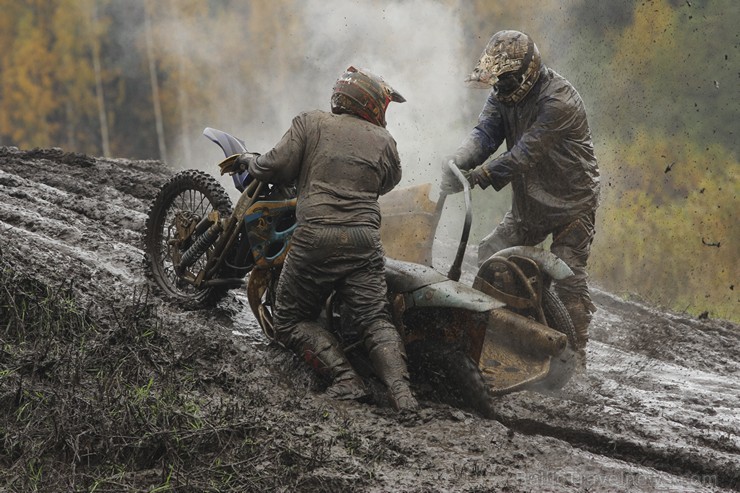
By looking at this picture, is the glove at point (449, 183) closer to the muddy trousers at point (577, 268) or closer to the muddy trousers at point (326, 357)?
the muddy trousers at point (577, 268)

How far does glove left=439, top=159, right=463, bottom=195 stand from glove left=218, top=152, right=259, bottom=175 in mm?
1335

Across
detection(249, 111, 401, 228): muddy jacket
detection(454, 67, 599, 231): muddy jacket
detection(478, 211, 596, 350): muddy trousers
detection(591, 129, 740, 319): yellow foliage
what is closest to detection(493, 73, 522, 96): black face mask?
detection(454, 67, 599, 231): muddy jacket

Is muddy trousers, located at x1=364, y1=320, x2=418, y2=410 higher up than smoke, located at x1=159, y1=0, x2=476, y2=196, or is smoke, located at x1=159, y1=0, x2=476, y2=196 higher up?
smoke, located at x1=159, y1=0, x2=476, y2=196

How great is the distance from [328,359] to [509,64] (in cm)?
257

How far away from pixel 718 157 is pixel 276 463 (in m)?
15.1

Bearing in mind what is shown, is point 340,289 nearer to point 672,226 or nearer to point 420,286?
point 420,286

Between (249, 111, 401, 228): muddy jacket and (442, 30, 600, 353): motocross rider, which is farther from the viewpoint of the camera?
(442, 30, 600, 353): motocross rider

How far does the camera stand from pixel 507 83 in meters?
6.70

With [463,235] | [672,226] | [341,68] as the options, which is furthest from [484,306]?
[341,68]

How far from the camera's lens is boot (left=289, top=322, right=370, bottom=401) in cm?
543

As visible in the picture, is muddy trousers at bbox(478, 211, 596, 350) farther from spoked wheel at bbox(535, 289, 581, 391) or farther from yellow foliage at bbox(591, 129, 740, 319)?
yellow foliage at bbox(591, 129, 740, 319)

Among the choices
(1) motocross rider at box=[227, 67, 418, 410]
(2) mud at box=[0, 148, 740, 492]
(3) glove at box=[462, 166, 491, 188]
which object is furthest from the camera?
(3) glove at box=[462, 166, 491, 188]

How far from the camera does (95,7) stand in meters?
22.5

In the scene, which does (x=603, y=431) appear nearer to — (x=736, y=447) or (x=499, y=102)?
(x=736, y=447)
